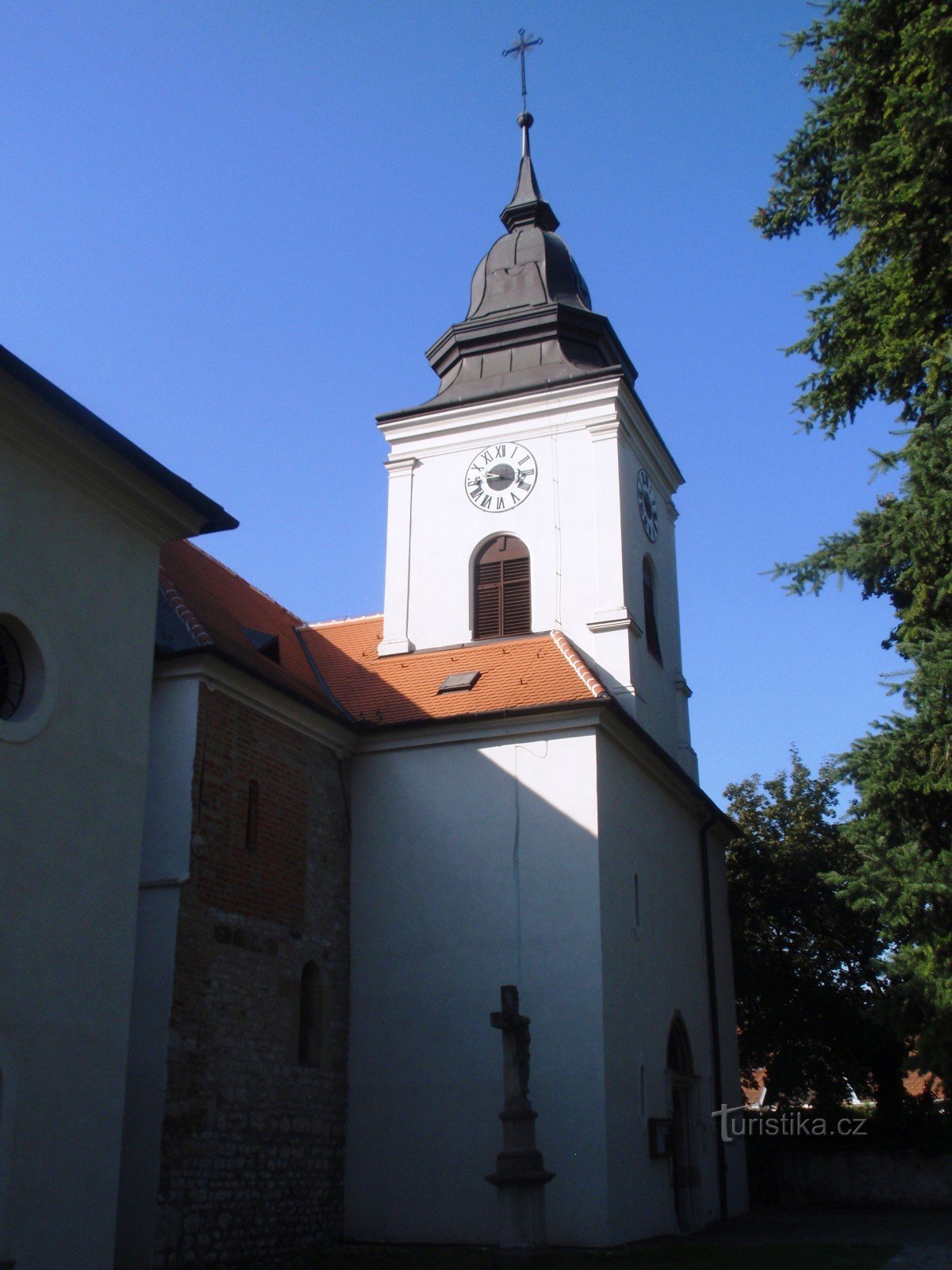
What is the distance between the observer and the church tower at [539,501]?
Answer: 21031 millimetres

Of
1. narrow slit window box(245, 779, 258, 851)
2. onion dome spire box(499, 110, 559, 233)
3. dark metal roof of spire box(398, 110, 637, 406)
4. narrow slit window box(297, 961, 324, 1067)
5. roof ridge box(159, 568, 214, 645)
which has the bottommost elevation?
narrow slit window box(297, 961, 324, 1067)

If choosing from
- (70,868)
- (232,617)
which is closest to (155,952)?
(70,868)

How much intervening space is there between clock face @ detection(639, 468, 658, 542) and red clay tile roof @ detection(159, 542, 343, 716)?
655 cm

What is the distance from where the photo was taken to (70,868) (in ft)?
33.8

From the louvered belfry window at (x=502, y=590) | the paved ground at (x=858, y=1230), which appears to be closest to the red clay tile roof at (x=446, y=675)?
the louvered belfry window at (x=502, y=590)

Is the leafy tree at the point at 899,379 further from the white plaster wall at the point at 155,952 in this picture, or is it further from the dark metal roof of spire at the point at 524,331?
the dark metal roof of spire at the point at 524,331

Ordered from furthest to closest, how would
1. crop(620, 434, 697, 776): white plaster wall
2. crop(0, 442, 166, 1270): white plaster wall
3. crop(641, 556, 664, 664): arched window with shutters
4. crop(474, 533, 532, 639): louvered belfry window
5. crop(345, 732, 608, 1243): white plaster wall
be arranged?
1. crop(641, 556, 664, 664): arched window with shutters
2. crop(474, 533, 532, 639): louvered belfry window
3. crop(620, 434, 697, 776): white plaster wall
4. crop(345, 732, 608, 1243): white plaster wall
5. crop(0, 442, 166, 1270): white plaster wall

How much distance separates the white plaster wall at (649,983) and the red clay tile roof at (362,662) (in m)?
1.75

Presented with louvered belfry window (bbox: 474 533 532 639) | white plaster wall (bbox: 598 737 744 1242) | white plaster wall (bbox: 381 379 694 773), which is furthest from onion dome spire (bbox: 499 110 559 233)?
white plaster wall (bbox: 598 737 744 1242)

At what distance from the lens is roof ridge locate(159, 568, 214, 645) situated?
50.2ft

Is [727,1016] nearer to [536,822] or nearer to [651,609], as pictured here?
[651,609]

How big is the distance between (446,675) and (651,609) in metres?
4.78

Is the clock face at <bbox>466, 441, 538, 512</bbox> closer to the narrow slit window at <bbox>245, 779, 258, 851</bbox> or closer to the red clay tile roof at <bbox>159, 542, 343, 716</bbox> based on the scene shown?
the red clay tile roof at <bbox>159, 542, 343, 716</bbox>

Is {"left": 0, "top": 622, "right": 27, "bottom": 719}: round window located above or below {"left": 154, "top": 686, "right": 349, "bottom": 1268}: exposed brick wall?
above
